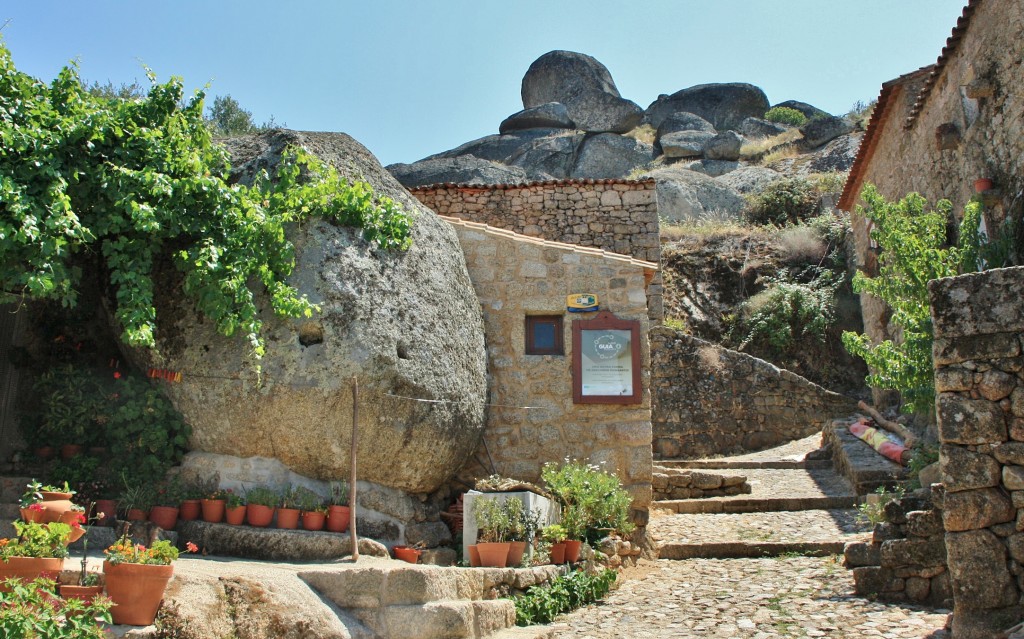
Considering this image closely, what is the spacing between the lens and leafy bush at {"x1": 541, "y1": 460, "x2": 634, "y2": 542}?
809 centimetres

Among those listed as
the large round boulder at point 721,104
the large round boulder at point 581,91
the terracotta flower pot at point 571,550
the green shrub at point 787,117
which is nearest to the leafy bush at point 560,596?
the terracotta flower pot at point 571,550

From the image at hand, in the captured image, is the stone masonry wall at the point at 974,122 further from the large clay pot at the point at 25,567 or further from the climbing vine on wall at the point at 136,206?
the large clay pot at the point at 25,567

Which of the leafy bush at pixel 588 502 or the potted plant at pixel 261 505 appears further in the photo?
the leafy bush at pixel 588 502

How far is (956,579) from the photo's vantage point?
5.18 m

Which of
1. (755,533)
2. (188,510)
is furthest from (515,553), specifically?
(755,533)

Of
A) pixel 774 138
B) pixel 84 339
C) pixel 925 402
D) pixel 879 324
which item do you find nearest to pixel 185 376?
pixel 84 339

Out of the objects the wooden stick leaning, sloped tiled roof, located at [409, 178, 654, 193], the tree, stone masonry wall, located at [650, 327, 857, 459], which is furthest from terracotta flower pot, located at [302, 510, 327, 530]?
sloped tiled roof, located at [409, 178, 654, 193]

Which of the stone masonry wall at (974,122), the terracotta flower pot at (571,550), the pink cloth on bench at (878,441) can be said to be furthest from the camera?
the pink cloth on bench at (878,441)

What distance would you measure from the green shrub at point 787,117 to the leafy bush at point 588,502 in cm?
3104

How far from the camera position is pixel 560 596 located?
6.96m

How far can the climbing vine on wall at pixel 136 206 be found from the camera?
19.8 feet

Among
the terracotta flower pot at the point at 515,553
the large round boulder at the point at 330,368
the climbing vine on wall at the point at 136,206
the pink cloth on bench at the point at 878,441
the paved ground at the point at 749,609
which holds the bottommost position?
the paved ground at the point at 749,609

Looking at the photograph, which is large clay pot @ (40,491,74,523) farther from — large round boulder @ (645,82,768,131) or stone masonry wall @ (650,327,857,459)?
large round boulder @ (645,82,768,131)

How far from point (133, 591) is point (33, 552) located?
2.15 feet
